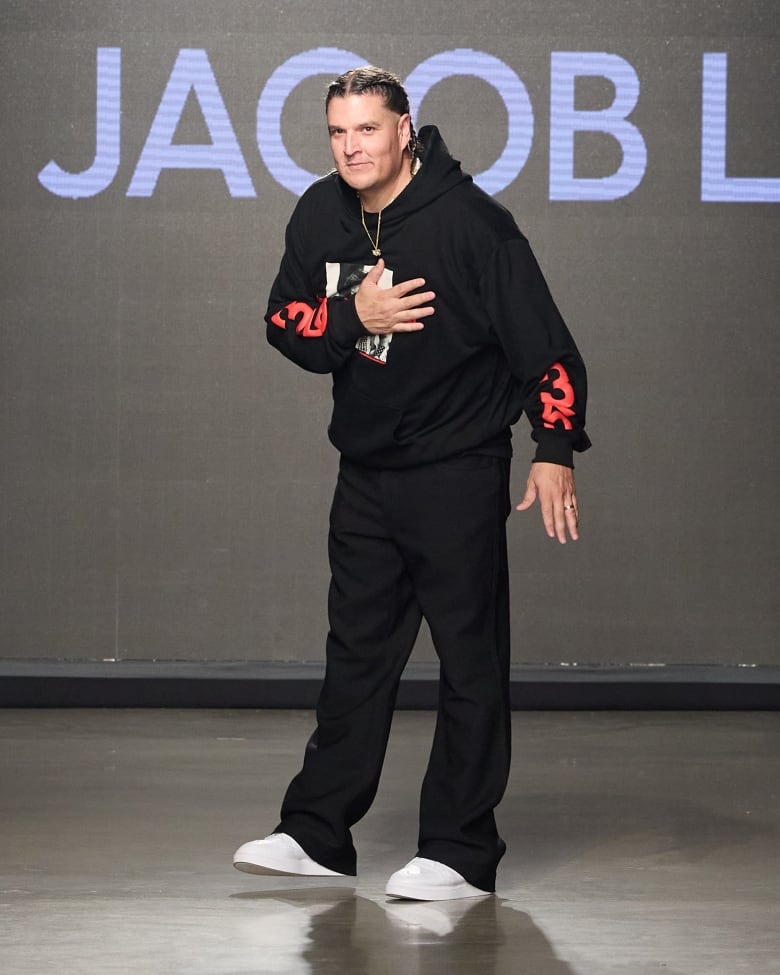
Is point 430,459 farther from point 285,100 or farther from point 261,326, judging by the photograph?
point 285,100

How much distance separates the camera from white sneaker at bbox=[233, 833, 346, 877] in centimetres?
270

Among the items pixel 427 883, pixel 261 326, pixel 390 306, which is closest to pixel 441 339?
pixel 390 306

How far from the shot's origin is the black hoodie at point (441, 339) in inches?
103

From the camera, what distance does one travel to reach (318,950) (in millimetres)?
2355

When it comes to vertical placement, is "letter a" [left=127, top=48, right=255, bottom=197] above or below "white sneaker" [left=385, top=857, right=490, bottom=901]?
above

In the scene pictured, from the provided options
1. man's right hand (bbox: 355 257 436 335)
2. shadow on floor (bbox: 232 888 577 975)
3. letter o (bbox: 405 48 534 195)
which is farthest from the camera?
letter o (bbox: 405 48 534 195)

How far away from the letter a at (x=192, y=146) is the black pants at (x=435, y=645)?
2402 mm

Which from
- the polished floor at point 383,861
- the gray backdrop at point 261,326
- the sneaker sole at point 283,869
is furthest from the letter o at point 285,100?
the sneaker sole at point 283,869

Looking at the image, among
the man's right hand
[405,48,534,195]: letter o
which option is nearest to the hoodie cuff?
the man's right hand

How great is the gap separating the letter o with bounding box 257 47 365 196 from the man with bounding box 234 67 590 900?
7.42 ft

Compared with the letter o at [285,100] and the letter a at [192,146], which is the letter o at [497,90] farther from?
the letter a at [192,146]

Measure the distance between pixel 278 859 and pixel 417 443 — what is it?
673 mm

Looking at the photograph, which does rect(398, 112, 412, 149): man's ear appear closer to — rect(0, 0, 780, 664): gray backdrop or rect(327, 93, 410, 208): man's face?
rect(327, 93, 410, 208): man's face

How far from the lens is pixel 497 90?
5.01m
